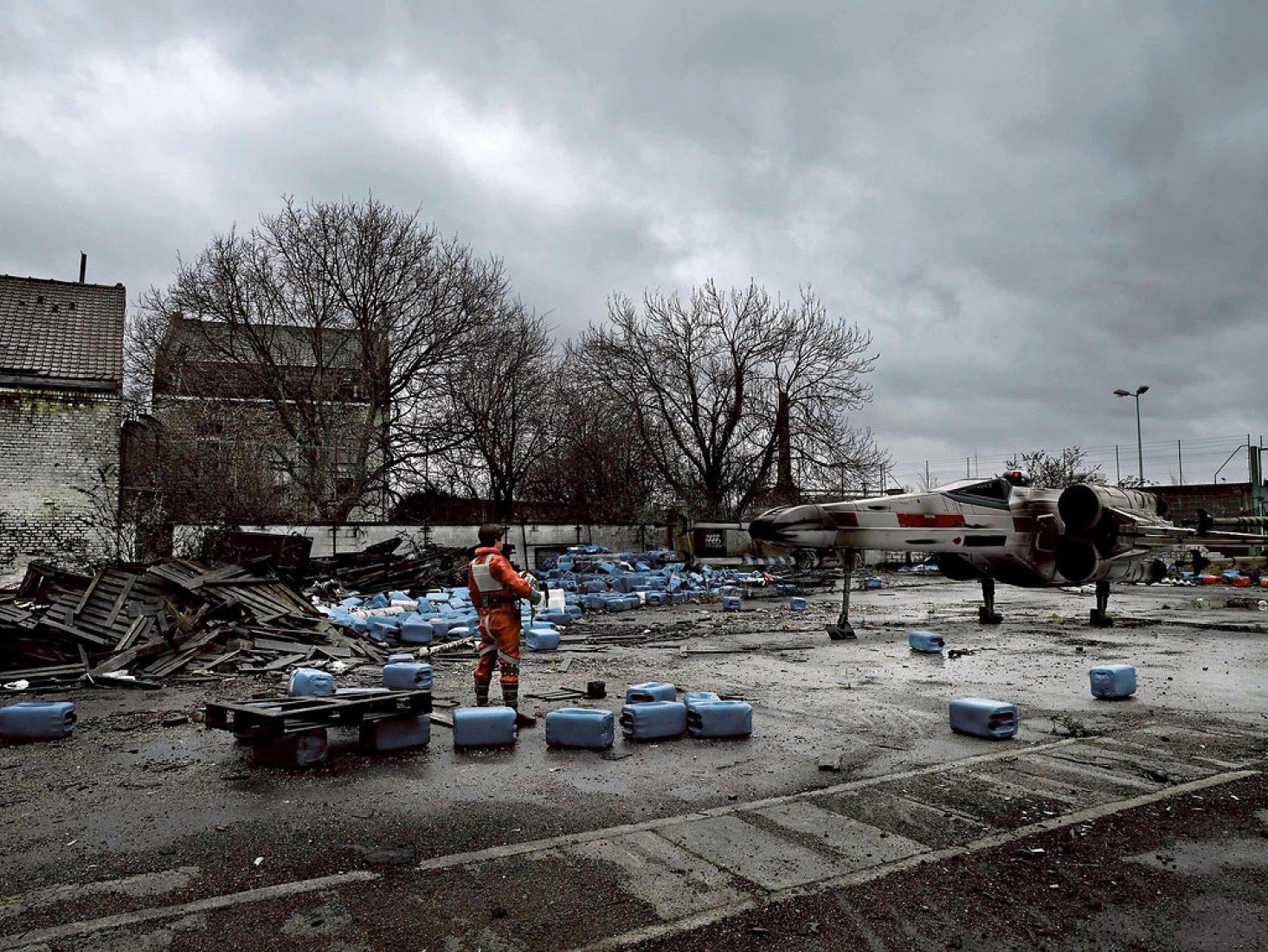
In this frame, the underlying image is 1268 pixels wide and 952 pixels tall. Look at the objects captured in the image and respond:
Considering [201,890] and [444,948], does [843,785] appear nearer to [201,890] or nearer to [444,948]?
[444,948]

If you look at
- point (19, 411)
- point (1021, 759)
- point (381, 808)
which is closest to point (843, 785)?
point (1021, 759)

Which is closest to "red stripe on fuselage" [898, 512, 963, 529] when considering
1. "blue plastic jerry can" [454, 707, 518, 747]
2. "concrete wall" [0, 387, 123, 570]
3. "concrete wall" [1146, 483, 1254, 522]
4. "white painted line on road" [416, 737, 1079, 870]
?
"white painted line on road" [416, 737, 1079, 870]

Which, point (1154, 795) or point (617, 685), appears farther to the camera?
point (617, 685)

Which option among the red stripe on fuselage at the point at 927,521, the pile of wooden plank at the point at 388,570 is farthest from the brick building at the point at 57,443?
the red stripe on fuselage at the point at 927,521

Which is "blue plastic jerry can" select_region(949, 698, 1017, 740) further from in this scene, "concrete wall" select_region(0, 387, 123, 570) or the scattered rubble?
"concrete wall" select_region(0, 387, 123, 570)

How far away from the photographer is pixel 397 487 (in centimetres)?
3000

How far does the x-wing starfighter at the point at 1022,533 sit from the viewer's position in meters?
13.3

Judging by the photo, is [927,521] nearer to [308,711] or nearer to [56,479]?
[308,711]

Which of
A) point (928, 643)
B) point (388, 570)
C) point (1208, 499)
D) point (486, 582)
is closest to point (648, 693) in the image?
point (486, 582)

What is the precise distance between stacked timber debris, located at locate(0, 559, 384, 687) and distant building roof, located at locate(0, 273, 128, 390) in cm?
1130

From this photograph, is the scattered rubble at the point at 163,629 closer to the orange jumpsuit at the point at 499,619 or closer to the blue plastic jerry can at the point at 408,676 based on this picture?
the blue plastic jerry can at the point at 408,676

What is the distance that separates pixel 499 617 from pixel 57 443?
1996 centimetres

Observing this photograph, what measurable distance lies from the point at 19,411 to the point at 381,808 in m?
22.5

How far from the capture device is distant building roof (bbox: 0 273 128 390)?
22.3m
